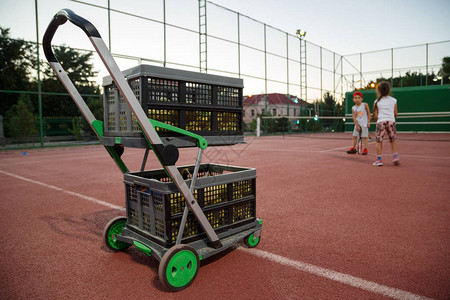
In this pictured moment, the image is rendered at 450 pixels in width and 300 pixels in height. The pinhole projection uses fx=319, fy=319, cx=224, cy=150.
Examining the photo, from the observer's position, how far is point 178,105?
92.7 inches

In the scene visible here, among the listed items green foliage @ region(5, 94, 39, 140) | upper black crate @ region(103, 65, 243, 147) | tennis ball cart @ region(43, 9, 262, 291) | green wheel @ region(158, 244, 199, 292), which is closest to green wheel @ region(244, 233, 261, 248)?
tennis ball cart @ region(43, 9, 262, 291)

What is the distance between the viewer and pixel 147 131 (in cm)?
197

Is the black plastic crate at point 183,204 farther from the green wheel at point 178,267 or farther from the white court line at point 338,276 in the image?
the white court line at point 338,276

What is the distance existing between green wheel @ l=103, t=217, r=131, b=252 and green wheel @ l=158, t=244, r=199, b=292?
0.87 metres

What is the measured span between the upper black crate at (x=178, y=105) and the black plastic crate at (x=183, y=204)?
31cm

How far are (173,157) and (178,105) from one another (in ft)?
1.57

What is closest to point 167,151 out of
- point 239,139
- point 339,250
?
point 239,139

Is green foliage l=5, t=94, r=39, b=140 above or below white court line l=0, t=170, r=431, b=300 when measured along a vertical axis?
above

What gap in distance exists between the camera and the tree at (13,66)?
29172mm

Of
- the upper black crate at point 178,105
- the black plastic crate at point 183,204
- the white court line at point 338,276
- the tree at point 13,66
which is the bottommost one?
the white court line at point 338,276

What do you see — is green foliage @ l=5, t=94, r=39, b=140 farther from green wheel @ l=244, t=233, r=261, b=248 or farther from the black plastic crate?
green wheel @ l=244, t=233, r=261, b=248

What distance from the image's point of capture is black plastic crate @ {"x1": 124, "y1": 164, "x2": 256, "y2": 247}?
2.27 metres

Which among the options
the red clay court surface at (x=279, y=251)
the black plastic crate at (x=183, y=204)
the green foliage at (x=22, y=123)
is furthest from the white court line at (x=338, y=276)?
the green foliage at (x=22, y=123)

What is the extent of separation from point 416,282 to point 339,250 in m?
0.63
